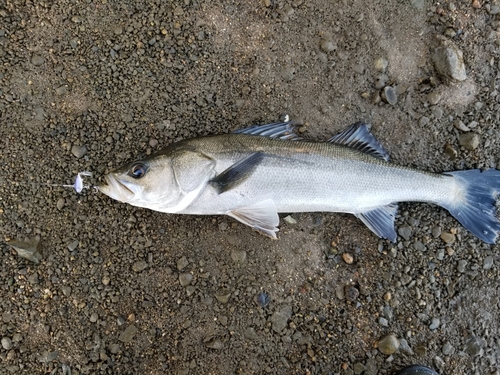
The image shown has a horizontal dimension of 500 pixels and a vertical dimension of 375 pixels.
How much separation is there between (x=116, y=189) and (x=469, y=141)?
3479 mm

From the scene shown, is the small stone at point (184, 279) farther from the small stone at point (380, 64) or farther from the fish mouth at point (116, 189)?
the small stone at point (380, 64)

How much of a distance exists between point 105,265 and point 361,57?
10.8 feet

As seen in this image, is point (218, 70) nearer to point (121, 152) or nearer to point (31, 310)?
point (121, 152)

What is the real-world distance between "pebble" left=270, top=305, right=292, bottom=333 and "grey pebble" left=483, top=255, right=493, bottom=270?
2015 millimetres

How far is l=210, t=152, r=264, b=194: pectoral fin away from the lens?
11.0 feet

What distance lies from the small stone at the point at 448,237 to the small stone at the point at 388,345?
3.57 ft

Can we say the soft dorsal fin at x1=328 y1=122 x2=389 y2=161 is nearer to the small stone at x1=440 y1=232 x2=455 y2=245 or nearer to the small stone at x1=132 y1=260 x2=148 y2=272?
the small stone at x1=440 y1=232 x2=455 y2=245

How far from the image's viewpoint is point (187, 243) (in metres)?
3.80

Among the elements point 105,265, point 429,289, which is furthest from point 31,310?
point 429,289

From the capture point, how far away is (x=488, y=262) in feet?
12.8

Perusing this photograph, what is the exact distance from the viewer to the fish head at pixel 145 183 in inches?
132

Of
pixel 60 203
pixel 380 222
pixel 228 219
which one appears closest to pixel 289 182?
pixel 228 219

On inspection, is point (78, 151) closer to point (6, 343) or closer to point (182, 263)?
point (182, 263)

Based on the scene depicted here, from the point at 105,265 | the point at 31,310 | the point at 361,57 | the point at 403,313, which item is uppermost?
the point at 361,57
